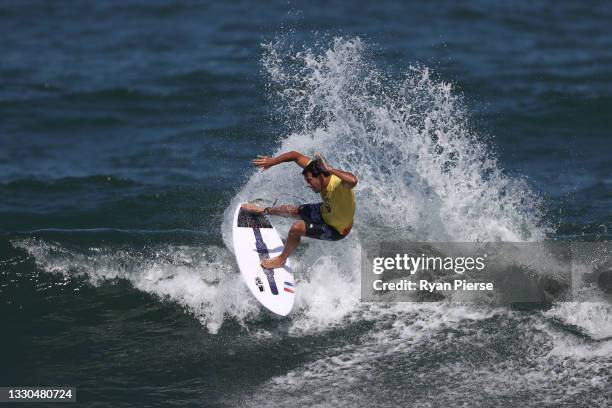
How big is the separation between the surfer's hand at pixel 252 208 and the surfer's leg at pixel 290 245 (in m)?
0.99

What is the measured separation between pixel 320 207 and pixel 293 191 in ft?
11.6

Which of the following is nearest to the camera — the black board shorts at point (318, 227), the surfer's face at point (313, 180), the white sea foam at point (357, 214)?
the surfer's face at point (313, 180)

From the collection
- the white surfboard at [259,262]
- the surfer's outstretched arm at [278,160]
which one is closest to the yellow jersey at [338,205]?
the surfer's outstretched arm at [278,160]

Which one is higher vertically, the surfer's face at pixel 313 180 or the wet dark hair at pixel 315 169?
the wet dark hair at pixel 315 169

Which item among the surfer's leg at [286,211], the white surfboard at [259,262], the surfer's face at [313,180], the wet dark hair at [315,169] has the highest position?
the wet dark hair at [315,169]

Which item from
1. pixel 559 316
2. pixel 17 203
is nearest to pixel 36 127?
pixel 17 203

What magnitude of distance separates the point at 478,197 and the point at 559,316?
342 cm

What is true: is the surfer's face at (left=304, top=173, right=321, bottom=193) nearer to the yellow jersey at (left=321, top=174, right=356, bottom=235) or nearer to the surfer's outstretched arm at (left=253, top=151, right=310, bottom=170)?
the yellow jersey at (left=321, top=174, right=356, bottom=235)

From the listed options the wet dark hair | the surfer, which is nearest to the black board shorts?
the surfer

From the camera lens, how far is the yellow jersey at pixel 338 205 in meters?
13.4

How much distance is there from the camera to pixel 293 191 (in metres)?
17.4

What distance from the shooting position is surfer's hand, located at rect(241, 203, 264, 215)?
15250mm

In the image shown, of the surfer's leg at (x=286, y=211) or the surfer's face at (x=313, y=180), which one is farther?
the surfer's leg at (x=286, y=211)

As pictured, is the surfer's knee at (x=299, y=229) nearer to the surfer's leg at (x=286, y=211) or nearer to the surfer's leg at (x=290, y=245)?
the surfer's leg at (x=290, y=245)
